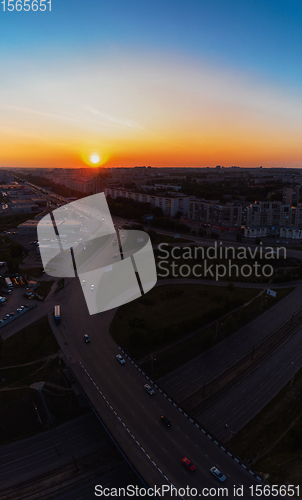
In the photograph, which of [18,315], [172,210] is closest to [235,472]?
[18,315]

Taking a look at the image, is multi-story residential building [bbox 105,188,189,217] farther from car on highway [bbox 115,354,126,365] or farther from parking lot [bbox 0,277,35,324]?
car on highway [bbox 115,354,126,365]

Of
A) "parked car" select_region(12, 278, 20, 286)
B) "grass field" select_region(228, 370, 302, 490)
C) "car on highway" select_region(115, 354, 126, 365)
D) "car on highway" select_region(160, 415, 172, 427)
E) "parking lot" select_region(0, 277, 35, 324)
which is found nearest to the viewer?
"grass field" select_region(228, 370, 302, 490)

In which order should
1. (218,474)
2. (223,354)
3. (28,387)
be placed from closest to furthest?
1. (218,474)
2. (28,387)
3. (223,354)

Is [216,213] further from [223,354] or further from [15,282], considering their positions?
[15,282]

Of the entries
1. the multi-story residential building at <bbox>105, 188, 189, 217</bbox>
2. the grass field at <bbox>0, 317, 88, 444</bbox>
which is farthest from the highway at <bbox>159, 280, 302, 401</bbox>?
the multi-story residential building at <bbox>105, 188, 189, 217</bbox>

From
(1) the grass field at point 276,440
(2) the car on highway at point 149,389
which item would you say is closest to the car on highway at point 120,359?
(2) the car on highway at point 149,389

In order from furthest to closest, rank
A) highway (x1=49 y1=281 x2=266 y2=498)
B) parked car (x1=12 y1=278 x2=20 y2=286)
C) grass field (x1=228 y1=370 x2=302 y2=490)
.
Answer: parked car (x1=12 y1=278 x2=20 y2=286), grass field (x1=228 y1=370 x2=302 y2=490), highway (x1=49 y1=281 x2=266 y2=498)

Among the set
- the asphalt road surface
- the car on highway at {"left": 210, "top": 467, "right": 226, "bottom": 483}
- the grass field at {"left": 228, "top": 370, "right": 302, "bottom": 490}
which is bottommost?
the asphalt road surface

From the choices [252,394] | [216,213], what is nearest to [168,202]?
[216,213]

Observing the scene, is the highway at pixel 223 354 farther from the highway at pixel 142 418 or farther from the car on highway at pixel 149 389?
the highway at pixel 142 418
